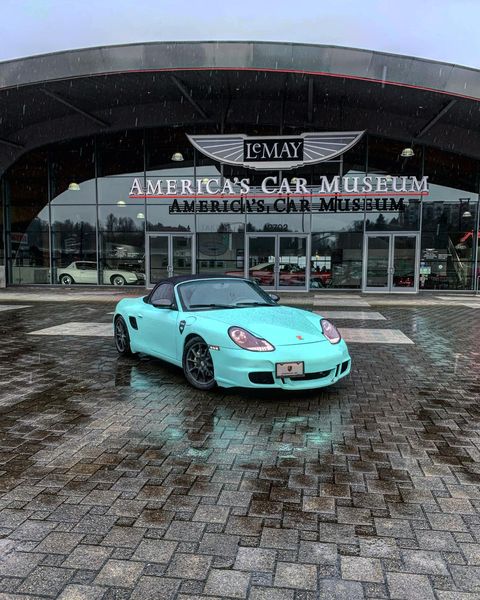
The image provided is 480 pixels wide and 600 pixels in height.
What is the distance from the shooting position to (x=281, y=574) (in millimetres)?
2488

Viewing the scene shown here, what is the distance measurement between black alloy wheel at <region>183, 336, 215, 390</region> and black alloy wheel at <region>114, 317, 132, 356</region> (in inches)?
76.8

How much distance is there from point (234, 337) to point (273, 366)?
1.77 ft

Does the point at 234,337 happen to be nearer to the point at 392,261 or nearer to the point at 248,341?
the point at 248,341

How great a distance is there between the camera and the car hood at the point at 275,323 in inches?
215

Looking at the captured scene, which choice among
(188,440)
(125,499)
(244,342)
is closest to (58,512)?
(125,499)

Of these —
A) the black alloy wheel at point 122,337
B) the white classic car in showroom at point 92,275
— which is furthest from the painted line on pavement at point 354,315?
the white classic car in showroom at point 92,275

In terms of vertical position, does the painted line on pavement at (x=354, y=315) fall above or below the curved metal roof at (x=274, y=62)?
below

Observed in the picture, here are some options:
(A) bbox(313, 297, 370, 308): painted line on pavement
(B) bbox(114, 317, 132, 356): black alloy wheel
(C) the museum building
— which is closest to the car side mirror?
(B) bbox(114, 317, 132, 356): black alloy wheel

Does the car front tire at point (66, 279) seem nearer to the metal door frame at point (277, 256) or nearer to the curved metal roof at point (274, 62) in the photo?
the metal door frame at point (277, 256)

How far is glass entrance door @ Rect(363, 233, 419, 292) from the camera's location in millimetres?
21516

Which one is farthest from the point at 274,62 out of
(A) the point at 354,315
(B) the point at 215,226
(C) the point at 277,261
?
(A) the point at 354,315

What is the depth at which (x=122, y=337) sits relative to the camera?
778 centimetres

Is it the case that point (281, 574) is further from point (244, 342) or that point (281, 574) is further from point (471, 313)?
point (471, 313)

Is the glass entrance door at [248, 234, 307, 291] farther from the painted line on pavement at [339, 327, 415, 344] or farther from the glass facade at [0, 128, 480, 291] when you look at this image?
the painted line on pavement at [339, 327, 415, 344]
